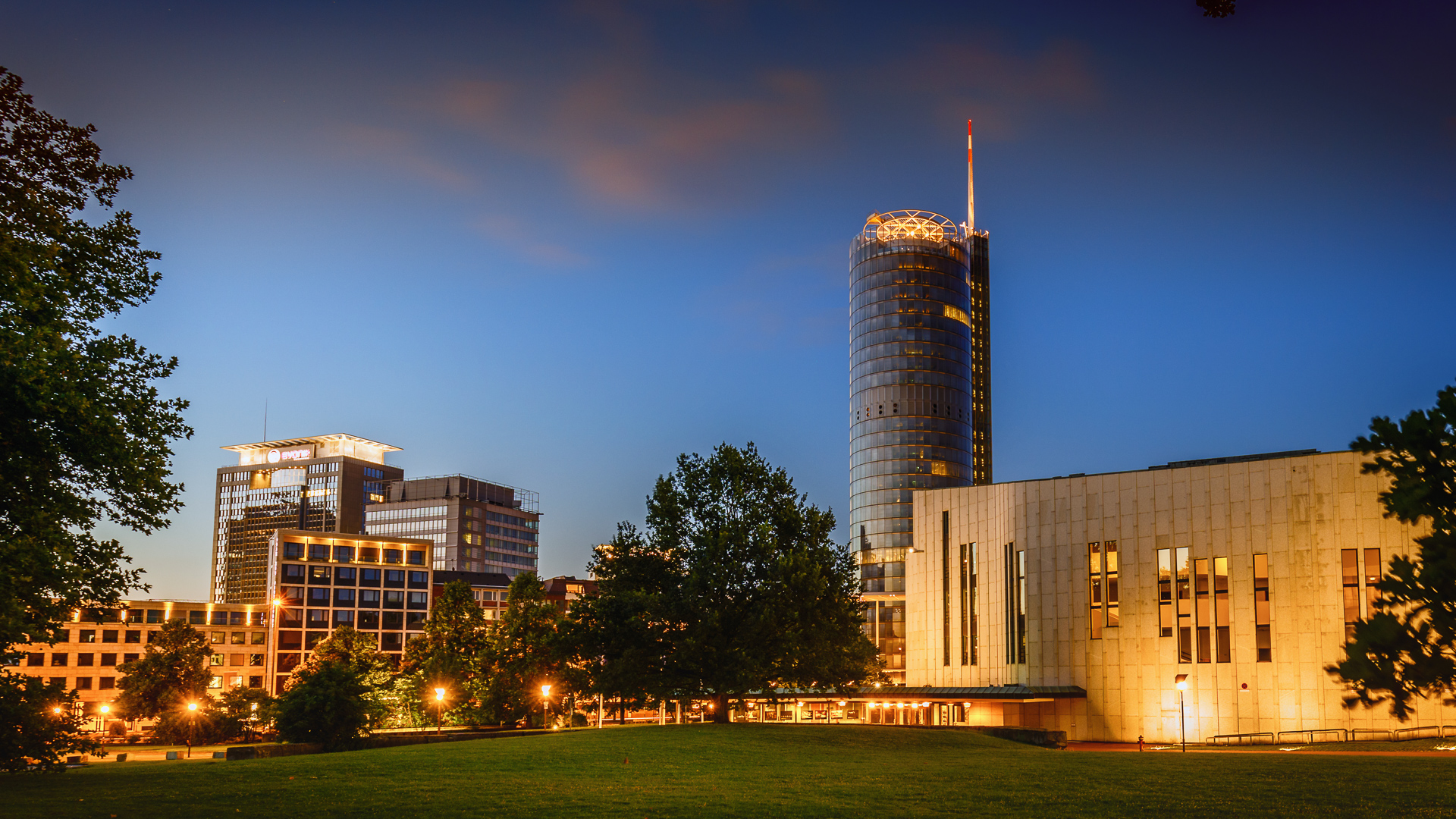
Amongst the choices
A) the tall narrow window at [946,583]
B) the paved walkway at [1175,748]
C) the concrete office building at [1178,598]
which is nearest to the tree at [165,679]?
the concrete office building at [1178,598]

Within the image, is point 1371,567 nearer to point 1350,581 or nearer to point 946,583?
point 1350,581

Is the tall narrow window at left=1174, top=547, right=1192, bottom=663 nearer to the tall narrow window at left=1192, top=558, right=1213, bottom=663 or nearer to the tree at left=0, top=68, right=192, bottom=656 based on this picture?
the tall narrow window at left=1192, top=558, right=1213, bottom=663

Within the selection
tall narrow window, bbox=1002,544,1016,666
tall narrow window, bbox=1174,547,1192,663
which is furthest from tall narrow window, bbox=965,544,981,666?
tall narrow window, bbox=1174,547,1192,663

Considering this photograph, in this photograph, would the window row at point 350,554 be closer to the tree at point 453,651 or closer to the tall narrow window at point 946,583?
the tree at point 453,651

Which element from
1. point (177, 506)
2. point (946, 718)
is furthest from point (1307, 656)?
point (177, 506)

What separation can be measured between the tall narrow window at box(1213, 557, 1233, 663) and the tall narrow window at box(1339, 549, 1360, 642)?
679 cm

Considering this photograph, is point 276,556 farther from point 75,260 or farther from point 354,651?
point 75,260

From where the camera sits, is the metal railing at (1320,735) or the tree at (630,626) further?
the metal railing at (1320,735)

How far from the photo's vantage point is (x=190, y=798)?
26188mm

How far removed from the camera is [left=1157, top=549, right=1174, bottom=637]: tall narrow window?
76000 millimetres

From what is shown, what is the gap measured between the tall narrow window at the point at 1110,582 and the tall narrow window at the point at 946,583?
680 inches

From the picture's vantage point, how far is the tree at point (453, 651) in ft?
279

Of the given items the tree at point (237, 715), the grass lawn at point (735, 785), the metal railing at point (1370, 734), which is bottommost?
the tree at point (237, 715)

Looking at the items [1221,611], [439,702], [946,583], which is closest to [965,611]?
[946,583]
